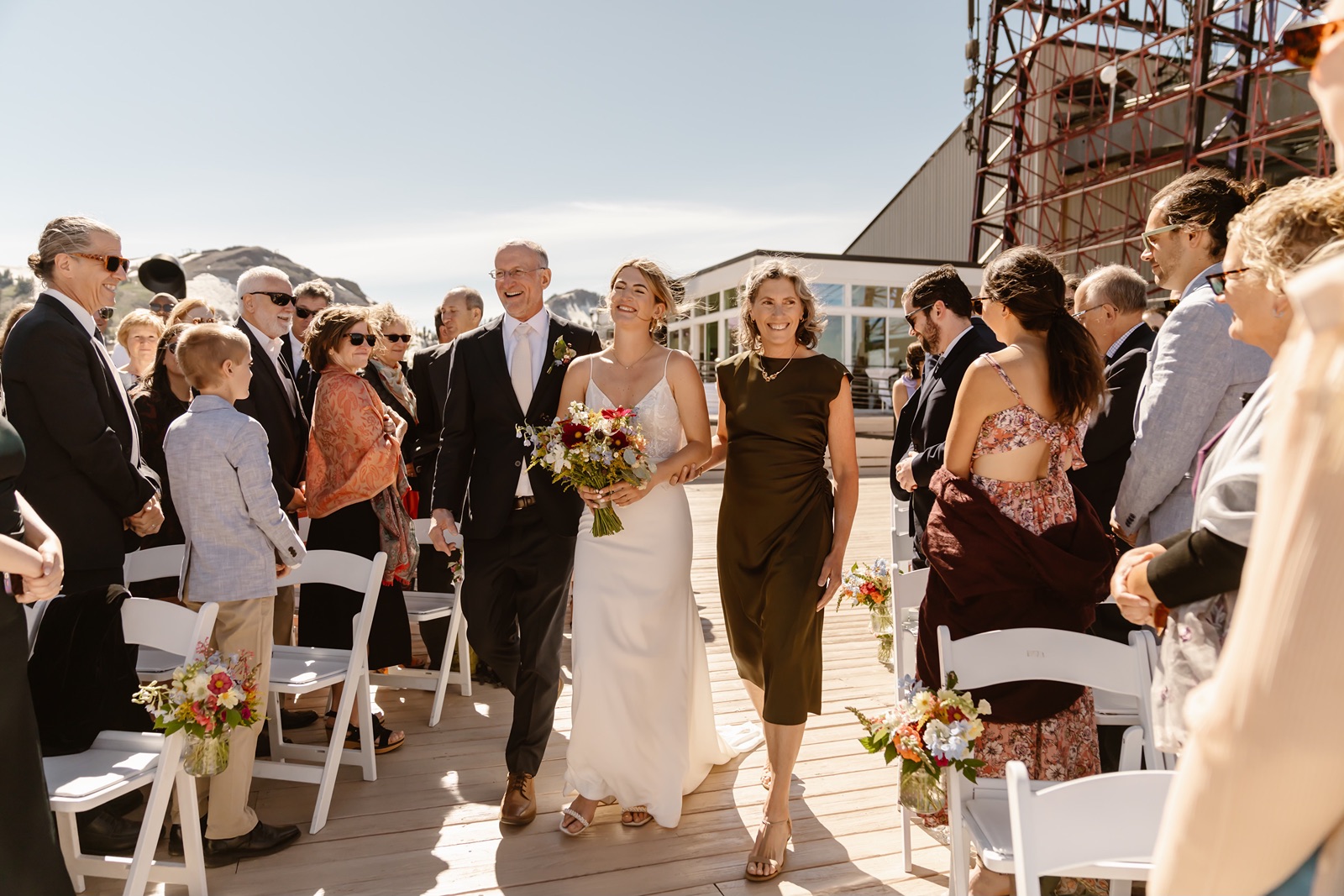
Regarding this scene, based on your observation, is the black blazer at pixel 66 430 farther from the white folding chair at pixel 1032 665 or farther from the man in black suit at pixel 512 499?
the white folding chair at pixel 1032 665

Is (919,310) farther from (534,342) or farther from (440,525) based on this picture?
(440,525)

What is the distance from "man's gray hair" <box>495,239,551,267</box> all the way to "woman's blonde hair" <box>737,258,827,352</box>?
0.95 m

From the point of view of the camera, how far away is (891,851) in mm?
3410

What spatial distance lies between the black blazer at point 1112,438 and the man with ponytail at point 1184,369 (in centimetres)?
22

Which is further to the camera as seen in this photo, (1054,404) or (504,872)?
(504,872)

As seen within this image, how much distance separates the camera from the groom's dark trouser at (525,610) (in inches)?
148

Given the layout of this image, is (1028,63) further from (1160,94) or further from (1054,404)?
(1054,404)

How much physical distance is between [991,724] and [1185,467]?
3.84 ft

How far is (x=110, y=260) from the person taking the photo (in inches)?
139

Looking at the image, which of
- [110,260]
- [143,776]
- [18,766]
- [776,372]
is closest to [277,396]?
[110,260]

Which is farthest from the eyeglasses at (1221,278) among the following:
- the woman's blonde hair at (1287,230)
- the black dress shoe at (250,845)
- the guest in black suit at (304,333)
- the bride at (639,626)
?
the guest in black suit at (304,333)

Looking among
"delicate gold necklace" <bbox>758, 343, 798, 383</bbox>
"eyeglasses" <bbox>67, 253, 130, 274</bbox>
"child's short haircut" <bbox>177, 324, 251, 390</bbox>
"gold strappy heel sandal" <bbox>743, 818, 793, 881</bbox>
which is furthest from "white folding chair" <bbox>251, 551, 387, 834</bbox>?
"delicate gold necklace" <bbox>758, 343, 798, 383</bbox>

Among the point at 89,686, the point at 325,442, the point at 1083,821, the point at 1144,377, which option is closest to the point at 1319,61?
the point at 1083,821

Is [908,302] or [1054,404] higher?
[908,302]
